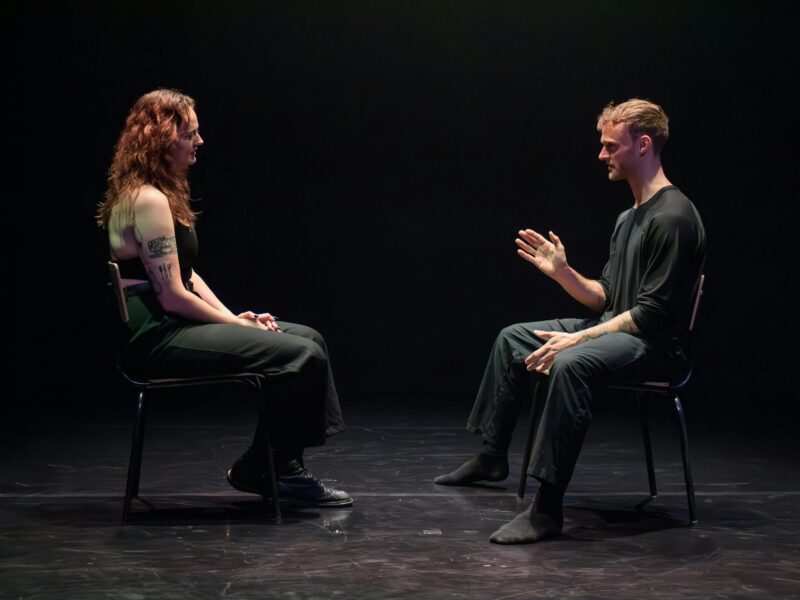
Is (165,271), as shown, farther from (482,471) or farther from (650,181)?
(650,181)

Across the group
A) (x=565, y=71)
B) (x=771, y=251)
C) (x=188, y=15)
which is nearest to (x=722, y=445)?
(x=771, y=251)

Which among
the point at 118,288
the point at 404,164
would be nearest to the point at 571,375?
the point at 118,288

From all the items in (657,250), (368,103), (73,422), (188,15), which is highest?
(188,15)

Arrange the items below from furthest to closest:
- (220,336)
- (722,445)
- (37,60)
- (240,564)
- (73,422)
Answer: (37,60)
(73,422)
(722,445)
(220,336)
(240,564)

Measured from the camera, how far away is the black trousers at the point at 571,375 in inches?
108

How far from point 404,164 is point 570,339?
2889mm

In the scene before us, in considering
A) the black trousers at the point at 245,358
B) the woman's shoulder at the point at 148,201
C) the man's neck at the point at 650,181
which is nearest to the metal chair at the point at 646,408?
the man's neck at the point at 650,181

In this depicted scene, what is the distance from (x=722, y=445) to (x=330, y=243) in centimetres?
235

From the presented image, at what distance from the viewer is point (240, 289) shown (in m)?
5.70

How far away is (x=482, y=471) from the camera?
3.40 m

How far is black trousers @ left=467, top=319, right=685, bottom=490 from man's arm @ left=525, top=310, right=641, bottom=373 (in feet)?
0.09

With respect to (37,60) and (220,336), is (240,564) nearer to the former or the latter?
(220,336)

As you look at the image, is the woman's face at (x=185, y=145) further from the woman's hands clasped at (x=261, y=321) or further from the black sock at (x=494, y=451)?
the black sock at (x=494, y=451)

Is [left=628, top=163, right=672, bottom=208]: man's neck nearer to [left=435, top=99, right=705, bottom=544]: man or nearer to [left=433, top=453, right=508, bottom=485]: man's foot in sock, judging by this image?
[left=435, top=99, right=705, bottom=544]: man
